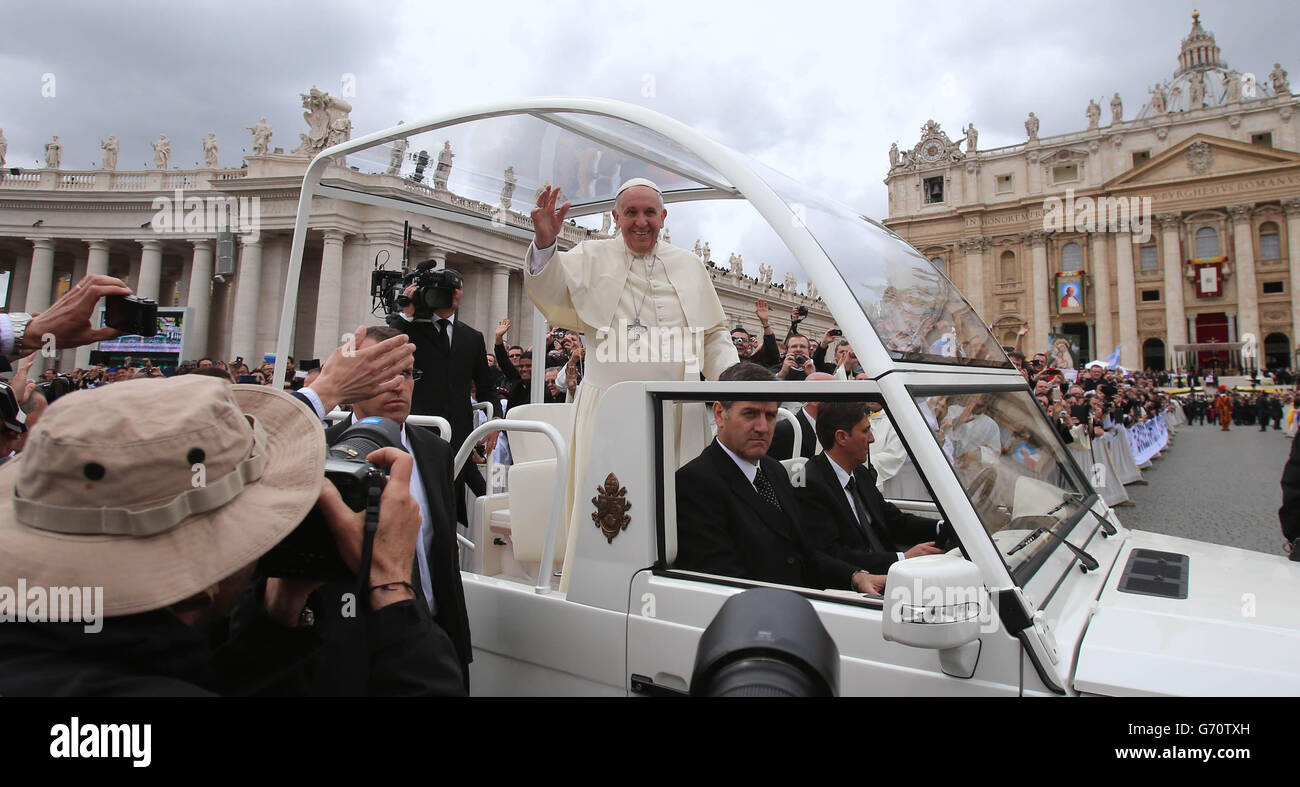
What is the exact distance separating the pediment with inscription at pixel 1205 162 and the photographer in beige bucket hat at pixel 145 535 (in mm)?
77697

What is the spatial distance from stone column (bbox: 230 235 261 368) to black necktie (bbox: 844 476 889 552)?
35.0 meters

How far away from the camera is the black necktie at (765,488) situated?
2.72m

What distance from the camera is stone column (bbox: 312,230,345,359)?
30.4m

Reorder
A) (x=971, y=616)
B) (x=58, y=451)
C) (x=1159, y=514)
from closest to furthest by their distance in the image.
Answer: (x=58, y=451) → (x=971, y=616) → (x=1159, y=514)

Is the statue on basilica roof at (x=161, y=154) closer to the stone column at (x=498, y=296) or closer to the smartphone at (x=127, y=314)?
the stone column at (x=498, y=296)

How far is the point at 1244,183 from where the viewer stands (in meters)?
58.8

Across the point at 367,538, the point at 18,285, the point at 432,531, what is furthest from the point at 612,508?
the point at 18,285

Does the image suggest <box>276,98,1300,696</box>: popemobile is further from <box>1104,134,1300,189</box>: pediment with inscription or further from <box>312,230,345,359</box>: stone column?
<box>1104,134,1300,189</box>: pediment with inscription

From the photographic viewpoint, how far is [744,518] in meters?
2.51

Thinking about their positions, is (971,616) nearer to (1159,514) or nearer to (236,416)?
(236,416)

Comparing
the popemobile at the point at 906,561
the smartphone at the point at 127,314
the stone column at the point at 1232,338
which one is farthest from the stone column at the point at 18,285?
the stone column at the point at 1232,338

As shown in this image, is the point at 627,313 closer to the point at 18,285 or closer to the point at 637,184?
the point at 637,184

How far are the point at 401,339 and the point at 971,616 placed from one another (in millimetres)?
1880
